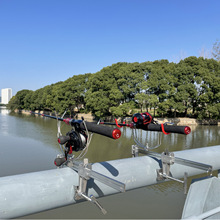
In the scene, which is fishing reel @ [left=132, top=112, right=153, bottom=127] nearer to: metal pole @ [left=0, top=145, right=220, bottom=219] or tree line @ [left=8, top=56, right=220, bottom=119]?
metal pole @ [left=0, top=145, right=220, bottom=219]

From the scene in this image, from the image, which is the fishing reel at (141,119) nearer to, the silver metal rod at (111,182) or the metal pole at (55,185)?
the metal pole at (55,185)

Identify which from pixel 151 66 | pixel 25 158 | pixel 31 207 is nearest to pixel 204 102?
pixel 151 66

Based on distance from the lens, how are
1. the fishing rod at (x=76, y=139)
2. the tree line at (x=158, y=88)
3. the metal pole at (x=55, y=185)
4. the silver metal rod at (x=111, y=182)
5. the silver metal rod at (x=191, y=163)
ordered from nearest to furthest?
the silver metal rod at (x=111, y=182)
the metal pole at (x=55, y=185)
the silver metal rod at (x=191, y=163)
the fishing rod at (x=76, y=139)
the tree line at (x=158, y=88)

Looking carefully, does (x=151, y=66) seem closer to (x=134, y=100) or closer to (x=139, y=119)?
(x=134, y=100)

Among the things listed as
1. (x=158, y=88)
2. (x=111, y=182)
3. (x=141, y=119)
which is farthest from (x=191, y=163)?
(x=158, y=88)

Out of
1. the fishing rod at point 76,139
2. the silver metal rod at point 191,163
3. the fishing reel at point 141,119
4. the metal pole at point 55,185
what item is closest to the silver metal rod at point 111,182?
the metal pole at point 55,185

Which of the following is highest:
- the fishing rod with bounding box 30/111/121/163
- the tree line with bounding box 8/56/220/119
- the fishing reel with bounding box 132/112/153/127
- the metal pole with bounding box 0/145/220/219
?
the tree line with bounding box 8/56/220/119

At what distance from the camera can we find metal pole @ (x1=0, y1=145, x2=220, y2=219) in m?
2.00

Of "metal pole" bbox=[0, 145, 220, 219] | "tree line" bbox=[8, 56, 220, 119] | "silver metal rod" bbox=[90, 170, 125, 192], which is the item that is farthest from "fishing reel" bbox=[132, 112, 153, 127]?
Answer: "tree line" bbox=[8, 56, 220, 119]

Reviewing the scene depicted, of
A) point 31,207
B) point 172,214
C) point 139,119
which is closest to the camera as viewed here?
point 31,207

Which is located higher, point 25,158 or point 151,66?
point 151,66

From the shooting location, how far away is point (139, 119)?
370 cm

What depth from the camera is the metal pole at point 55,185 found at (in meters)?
2.00

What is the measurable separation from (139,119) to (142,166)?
1065 mm
